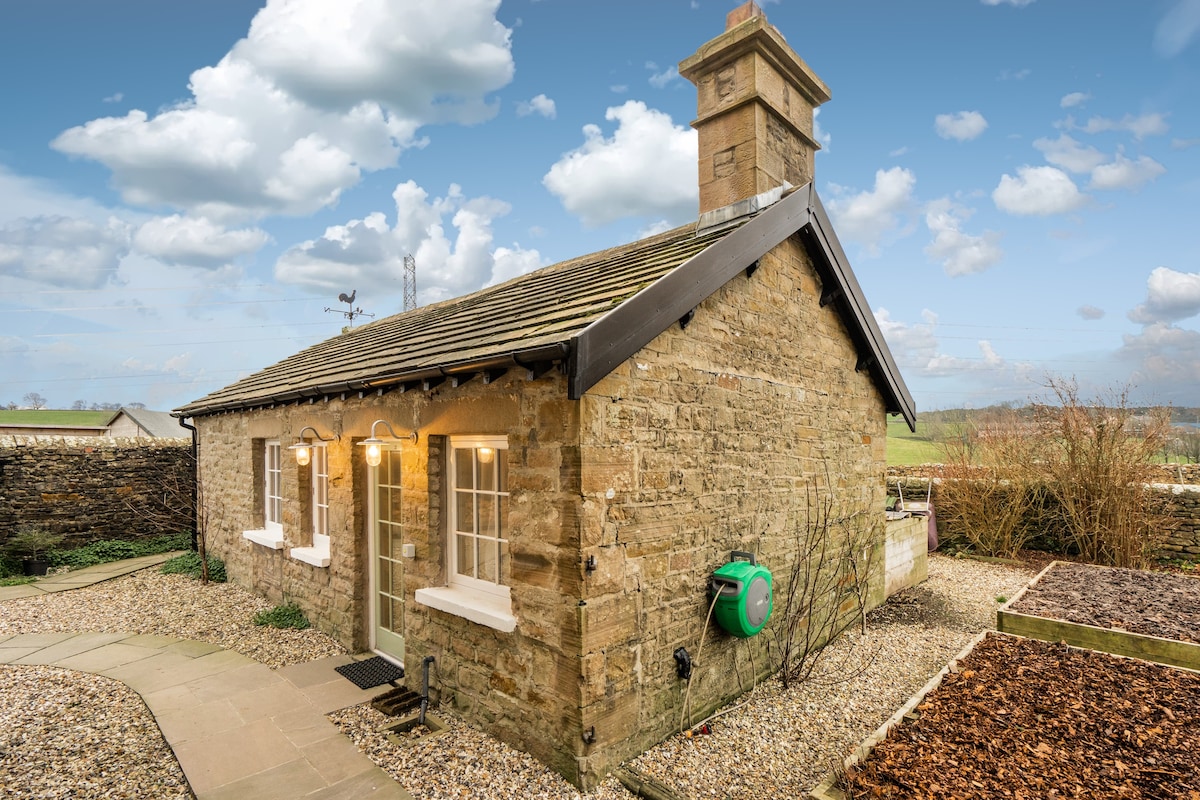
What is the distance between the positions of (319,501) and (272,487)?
6.39 ft

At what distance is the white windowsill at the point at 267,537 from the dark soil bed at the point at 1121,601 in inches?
394

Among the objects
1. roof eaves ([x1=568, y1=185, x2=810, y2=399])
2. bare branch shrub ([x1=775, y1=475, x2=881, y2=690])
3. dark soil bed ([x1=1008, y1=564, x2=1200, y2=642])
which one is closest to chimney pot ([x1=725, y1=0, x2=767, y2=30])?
roof eaves ([x1=568, y1=185, x2=810, y2=399])

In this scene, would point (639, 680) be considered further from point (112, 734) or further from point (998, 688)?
point (112, 734)

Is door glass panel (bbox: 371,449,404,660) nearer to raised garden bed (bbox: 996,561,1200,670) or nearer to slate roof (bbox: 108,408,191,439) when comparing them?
raised garden bed (bbox: 996,561,1200,670)

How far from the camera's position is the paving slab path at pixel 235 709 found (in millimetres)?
4223

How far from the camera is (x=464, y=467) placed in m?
5.36

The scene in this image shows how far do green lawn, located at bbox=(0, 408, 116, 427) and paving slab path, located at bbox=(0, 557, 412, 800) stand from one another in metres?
43.3

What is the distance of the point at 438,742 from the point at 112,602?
792cm

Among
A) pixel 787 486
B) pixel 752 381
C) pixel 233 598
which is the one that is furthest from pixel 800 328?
pixel 233 598

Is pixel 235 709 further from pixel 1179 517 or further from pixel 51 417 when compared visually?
pixel 51 417

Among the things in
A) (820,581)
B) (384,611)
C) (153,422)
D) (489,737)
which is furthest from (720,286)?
(153,422)

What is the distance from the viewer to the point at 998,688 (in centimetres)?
521

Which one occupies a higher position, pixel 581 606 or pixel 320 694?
pixel 581 606

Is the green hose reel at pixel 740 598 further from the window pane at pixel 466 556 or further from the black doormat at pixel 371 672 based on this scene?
the black doormat at pixel 371 672
